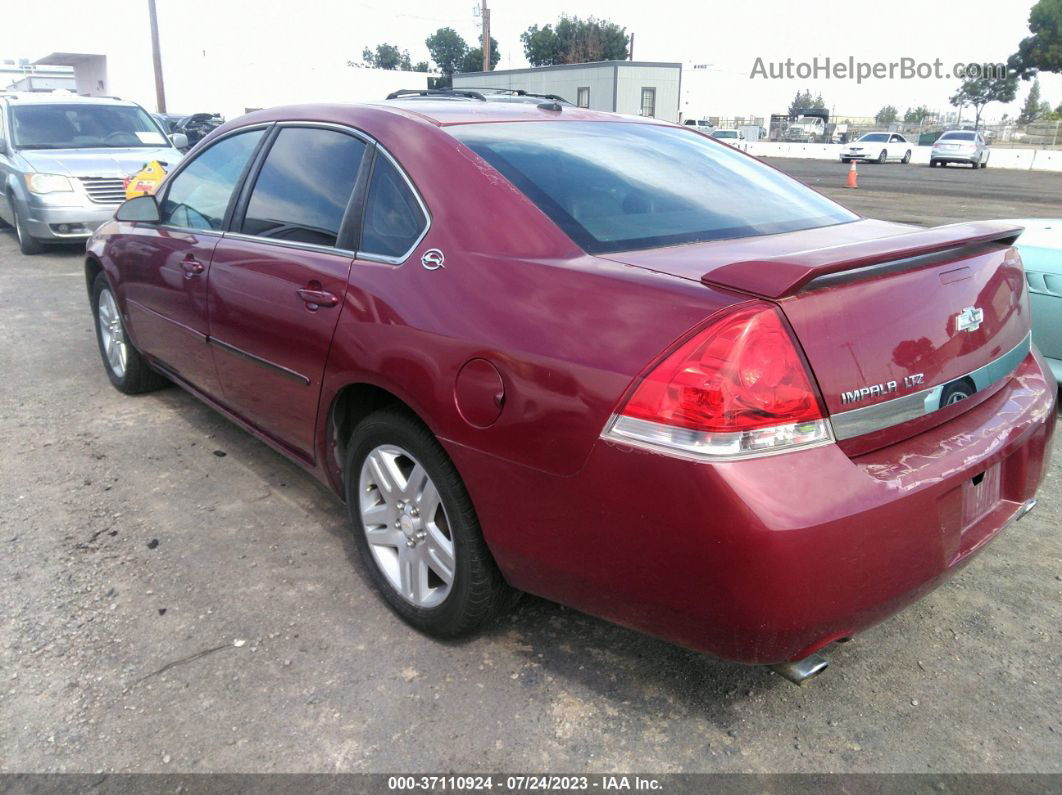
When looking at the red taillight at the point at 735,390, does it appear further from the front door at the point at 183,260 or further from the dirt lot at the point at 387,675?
the front door at the point at 183,260

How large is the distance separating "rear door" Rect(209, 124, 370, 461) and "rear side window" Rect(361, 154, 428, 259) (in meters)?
0.09

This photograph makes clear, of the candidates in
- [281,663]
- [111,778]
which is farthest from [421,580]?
[111,778]

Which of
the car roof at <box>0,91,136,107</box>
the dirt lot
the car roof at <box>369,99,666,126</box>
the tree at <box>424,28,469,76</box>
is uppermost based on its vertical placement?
the tree at <box>424,28,469,76</box>

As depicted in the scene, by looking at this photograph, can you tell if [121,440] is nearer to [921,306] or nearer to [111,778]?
[111,778]

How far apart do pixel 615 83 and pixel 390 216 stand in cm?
4683

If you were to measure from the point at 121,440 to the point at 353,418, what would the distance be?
6.82 ft

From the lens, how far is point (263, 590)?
10.0 feet

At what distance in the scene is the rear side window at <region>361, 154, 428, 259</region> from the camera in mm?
2666

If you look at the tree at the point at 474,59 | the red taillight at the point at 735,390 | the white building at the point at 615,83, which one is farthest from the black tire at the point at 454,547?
the tree at the point at 474,59

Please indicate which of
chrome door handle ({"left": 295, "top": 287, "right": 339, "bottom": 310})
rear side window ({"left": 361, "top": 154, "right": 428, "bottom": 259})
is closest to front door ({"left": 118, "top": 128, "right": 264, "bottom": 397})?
chrome door handle ({"left": 295, "top": 287, "right": 339, "bottom": 310})

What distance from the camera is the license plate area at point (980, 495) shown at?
2234mm

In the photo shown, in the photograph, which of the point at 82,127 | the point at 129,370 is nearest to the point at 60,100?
the point at 82,127

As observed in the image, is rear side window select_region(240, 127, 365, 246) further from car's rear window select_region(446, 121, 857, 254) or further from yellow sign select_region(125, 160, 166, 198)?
yellow sign select_region(125, 160, 166, 198)

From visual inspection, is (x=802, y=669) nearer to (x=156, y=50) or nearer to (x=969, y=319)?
(x=969, y=319)
